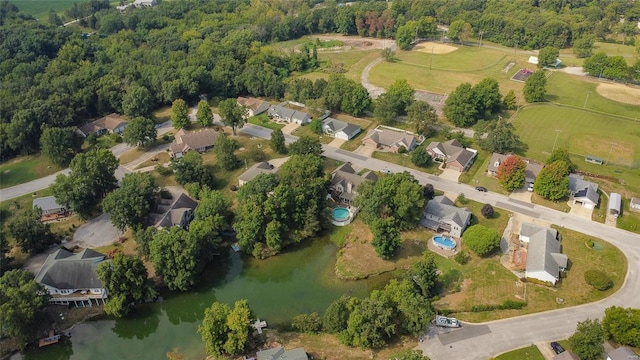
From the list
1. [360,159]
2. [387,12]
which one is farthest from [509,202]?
[387,12]

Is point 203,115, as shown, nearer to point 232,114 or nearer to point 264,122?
point 232,114

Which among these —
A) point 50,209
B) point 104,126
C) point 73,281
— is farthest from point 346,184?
point 104,126

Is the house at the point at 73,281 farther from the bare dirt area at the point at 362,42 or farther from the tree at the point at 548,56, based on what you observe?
the tree at the point at 548,56

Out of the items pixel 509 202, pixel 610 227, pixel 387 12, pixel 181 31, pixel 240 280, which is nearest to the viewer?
pixel 240 280

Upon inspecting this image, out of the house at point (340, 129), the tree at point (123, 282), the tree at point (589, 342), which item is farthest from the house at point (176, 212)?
the tree at point (589, 342)

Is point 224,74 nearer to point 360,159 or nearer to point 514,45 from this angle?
point 360,159
